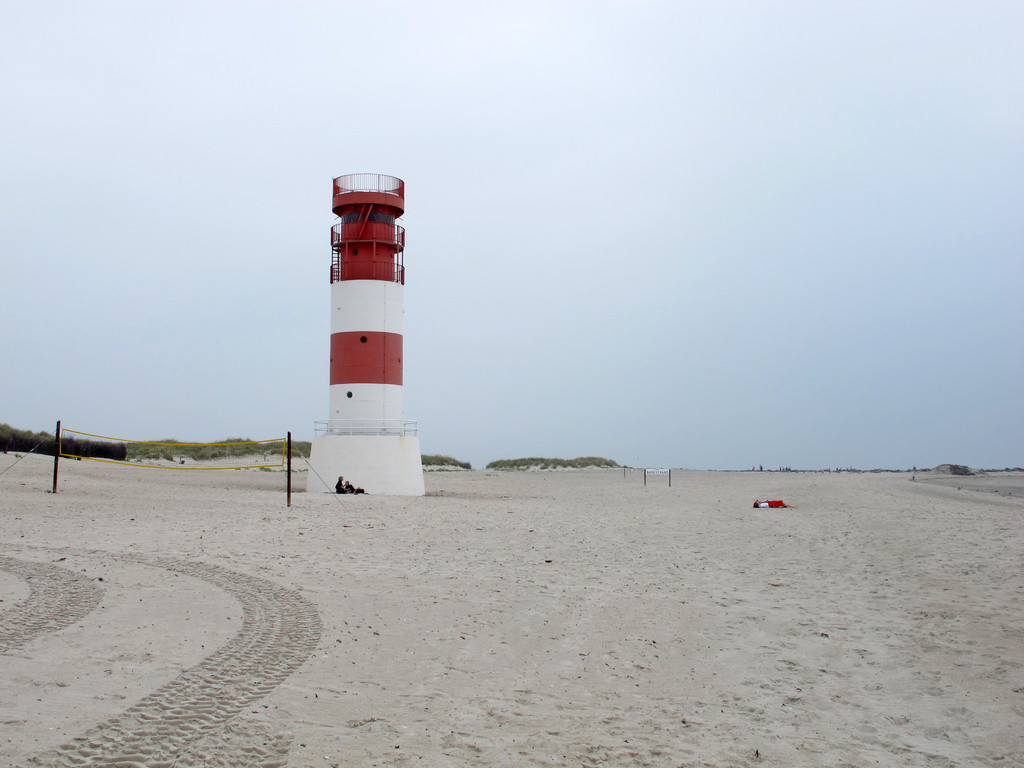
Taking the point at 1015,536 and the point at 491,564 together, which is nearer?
the point at 491,564

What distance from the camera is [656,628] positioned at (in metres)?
6.53

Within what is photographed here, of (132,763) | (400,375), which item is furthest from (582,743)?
(400,375)

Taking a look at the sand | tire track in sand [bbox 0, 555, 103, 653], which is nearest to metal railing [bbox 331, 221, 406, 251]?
the sand

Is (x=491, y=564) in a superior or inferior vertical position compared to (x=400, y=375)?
inferior

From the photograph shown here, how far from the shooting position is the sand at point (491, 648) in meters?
4.06

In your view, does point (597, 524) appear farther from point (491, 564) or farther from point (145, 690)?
point (145, 690)

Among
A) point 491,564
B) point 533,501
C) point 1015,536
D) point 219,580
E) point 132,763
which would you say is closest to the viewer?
point 132,763

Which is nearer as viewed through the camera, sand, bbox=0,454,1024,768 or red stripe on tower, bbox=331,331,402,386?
sand, bbox=0,454,1024,768

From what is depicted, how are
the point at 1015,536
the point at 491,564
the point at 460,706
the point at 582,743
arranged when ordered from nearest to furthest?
the point at 582,743
the point at 460,706
the point at 491,564
the point at 1015,536

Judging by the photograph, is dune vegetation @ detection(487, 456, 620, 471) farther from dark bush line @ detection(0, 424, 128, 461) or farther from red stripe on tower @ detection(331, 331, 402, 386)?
red stripe on tower @ detection(331, 331, 402, 386)

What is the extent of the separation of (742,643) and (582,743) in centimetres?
258

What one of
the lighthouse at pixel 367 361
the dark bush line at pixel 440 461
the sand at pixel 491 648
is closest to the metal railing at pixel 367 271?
the lighthouse at pixel 367 361

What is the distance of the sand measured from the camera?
4.06 m

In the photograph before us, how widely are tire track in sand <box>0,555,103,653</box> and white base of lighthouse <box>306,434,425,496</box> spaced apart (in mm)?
11420
